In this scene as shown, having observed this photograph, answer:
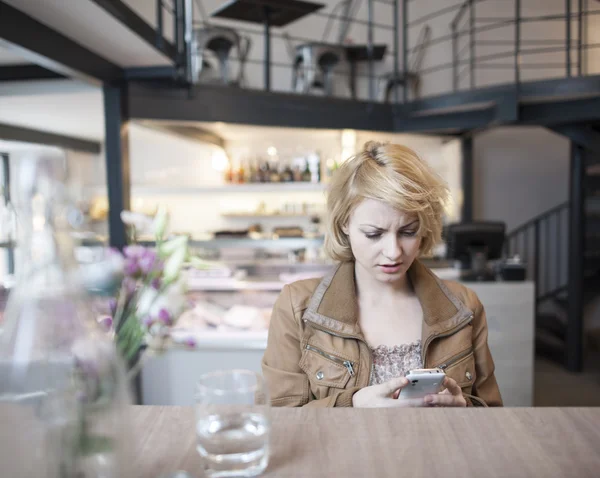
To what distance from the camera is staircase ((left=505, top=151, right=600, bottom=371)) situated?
19.0 feet

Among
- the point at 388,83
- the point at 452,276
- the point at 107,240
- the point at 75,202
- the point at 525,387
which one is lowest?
the point at 525,387

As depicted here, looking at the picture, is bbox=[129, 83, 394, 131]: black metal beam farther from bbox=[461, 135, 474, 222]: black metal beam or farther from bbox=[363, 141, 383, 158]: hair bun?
bbox=[363, 141, 383, 158]: hair bun

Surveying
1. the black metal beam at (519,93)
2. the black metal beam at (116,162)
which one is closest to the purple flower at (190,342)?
the black metal beam at (116,162)

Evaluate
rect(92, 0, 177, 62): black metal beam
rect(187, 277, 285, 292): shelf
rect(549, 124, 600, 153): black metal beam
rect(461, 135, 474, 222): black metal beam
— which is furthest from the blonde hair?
rect(461, 135, 474, 222): black metal beam

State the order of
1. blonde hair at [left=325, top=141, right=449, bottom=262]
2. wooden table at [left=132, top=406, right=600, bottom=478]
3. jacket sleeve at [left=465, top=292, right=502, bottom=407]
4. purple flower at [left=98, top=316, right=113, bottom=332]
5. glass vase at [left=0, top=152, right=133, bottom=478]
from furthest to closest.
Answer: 1. jacket sleeve at [left=465, top=292, right=502, bottom=407]
2. blonde hair at [left=325, top=141, right=449, bottom=262]
3. wooden table at [left=132, top=406, right=600, bottom=478]
4. purple flower at [left=98, top=316, right=113, bottom=332]
5. glass vase at [left=0, top=152, right=133, bottom=478]

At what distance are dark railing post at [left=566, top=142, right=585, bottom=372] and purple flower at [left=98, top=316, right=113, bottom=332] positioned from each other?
5814 millimetres

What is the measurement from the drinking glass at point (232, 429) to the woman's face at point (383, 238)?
2.85ft

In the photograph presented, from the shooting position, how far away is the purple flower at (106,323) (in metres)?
0.77

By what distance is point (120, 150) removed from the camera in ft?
13.3

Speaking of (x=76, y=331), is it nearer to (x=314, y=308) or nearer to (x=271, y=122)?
(x=314, y=308)

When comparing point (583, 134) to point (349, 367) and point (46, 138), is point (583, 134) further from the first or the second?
point (46, 138)

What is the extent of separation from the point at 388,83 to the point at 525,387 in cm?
484

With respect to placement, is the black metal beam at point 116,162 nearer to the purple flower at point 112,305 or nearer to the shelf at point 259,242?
the shelf at point 259,242

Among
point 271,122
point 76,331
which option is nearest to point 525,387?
point 271,122
